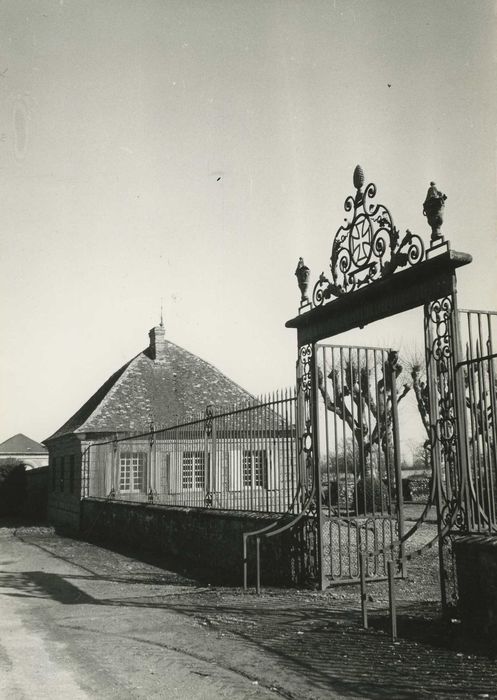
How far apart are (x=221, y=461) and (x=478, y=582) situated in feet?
22.8

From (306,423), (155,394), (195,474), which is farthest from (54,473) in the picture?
(306,423)

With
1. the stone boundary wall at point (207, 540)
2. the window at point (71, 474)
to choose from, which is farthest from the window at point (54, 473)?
the stone boundary wall at point (207, 540)

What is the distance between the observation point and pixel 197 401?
26406 mm

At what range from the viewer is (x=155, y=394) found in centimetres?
2617

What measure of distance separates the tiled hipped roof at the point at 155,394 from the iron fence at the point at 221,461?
3.80 metres

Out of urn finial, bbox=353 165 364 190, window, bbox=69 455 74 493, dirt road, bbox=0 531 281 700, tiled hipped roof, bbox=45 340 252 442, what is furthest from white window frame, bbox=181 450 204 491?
window, bbox=69 455 74 493

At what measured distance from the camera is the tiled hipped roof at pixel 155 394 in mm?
24359

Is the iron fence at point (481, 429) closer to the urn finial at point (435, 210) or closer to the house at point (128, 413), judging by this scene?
the urn finial at point (435, 210)

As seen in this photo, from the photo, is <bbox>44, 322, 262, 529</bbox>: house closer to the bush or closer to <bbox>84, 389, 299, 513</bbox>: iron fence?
<bbox>84, 389, 299, 513</bbox>: iron fence

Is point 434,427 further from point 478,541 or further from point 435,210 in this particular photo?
point 435,210

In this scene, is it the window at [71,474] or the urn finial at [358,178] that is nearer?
the urn finial at [358,178]

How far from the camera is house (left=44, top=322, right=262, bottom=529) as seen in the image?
2120 centimetres

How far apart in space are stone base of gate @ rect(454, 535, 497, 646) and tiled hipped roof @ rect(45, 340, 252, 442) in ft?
57.8

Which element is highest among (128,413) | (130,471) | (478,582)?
(128,413)
